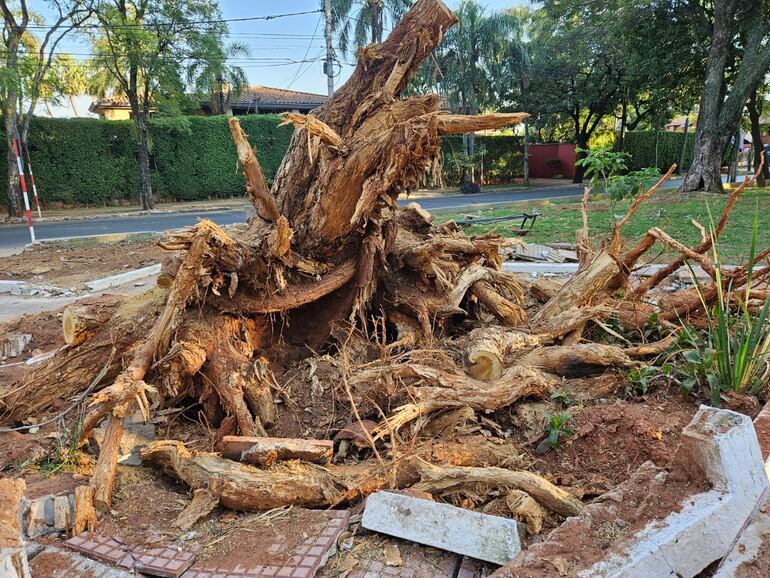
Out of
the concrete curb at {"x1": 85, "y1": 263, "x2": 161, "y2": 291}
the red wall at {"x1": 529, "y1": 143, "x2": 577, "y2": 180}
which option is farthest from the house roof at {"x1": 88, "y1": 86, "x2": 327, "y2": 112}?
the concrete curb at {"x1": 85, "y1": 263, "x2": 161, "y2": 291}

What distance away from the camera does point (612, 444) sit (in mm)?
2842

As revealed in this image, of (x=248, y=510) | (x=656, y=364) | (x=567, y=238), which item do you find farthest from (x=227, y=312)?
(x=567, y=238)

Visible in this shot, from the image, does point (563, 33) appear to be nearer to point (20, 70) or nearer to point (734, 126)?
point (734, 126)

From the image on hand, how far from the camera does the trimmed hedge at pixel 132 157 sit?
19344mm

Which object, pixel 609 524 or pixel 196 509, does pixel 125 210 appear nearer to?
pixel 196 509

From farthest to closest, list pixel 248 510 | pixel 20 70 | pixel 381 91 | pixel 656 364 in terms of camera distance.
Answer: pixel 20 70 → pixel 381 91 → pixel 656 364 → pixel 248 510

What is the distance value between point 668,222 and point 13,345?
829 centimetres

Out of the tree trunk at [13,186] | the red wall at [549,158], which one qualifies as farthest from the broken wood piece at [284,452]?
the red wall at [549,158]

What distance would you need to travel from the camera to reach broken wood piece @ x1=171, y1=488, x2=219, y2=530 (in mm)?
2510

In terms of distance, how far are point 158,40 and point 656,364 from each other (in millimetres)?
18840

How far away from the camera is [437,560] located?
2230mm

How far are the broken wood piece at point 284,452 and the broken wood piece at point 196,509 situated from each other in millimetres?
278

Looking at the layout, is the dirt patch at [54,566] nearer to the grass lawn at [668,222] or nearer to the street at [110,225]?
the grass lawn at [668,222]

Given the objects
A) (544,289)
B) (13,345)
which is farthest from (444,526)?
(13,345)
